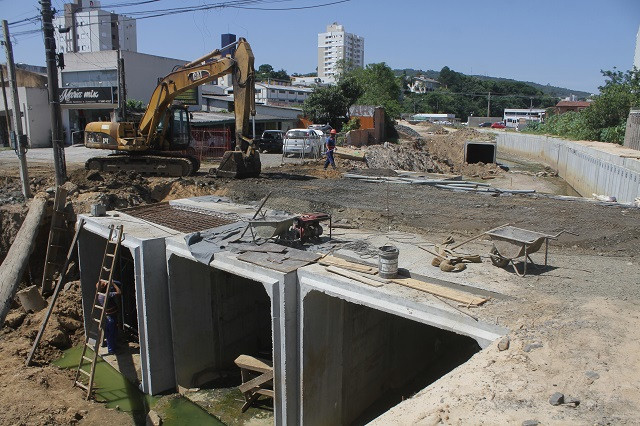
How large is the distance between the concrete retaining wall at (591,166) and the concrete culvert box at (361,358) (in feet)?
41.7

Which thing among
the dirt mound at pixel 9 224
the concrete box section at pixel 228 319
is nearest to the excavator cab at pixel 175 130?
the dirt mound at pixel 9 224

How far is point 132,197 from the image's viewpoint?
670 inches

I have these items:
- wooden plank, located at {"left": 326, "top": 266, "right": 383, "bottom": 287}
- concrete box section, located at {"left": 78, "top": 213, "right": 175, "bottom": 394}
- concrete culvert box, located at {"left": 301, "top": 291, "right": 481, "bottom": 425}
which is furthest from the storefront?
wooden plank, located at {"left": 326, "top": 266, "right": 383, "bottom": 287}

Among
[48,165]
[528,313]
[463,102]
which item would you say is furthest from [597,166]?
[463,102]

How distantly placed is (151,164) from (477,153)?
998 inches

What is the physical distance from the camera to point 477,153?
126 ft

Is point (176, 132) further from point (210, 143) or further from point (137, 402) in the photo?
point (137, 402)

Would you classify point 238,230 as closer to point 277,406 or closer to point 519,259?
point 277,406

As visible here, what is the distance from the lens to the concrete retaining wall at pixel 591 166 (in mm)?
21453

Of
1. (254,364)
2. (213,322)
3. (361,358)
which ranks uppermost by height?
(213,322)

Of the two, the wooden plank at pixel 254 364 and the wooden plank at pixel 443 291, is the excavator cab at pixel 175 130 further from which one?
the wooden plank at pixel 443 291

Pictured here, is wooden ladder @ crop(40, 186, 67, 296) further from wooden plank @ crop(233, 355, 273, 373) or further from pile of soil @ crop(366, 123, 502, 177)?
pile of soil @ crop(366, 123, 502, 177)

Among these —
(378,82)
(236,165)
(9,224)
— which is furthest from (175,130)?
(378,82)

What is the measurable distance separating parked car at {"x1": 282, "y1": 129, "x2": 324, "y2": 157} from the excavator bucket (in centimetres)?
1023
